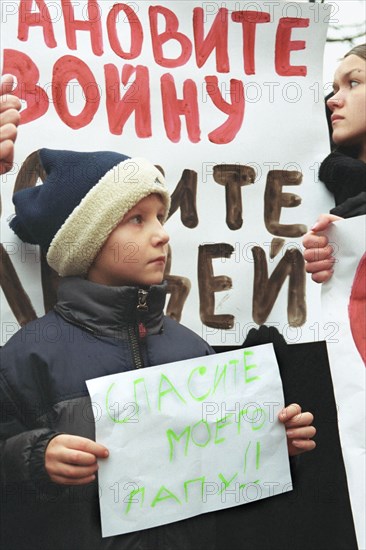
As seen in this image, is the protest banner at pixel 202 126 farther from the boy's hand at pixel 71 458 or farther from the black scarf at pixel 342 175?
the boy's hand at pixel 71 458

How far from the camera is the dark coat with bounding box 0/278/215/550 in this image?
4.15ft

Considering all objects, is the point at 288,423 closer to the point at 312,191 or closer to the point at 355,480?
the point at 355,480

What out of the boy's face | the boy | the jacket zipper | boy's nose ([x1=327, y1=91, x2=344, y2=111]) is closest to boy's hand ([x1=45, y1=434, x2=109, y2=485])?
the boy

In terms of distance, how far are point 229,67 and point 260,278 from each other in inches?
14.5

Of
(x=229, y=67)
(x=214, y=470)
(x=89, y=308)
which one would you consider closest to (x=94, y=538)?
(x=214, y=470)

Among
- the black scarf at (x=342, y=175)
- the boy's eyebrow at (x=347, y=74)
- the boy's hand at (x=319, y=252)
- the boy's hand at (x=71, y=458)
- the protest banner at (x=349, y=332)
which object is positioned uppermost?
the boy's eyebrow at (x=347, y=74)

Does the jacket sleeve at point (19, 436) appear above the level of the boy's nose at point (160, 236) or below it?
below

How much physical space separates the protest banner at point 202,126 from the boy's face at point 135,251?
2.2 inches

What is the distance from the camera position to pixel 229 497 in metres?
1.34

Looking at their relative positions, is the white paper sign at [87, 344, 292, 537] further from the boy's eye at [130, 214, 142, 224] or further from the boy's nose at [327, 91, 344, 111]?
the boy's nose at [327, 91, 344, 111]

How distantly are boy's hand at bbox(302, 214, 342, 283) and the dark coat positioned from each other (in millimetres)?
317

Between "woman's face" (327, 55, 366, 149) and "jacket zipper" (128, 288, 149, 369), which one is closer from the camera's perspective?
"jacket zipper" (128, 288, 149, 369)

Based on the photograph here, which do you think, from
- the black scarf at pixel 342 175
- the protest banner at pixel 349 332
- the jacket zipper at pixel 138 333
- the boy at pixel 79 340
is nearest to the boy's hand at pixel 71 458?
the boy at pixel 79 340

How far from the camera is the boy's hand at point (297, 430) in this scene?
1.39 meters
